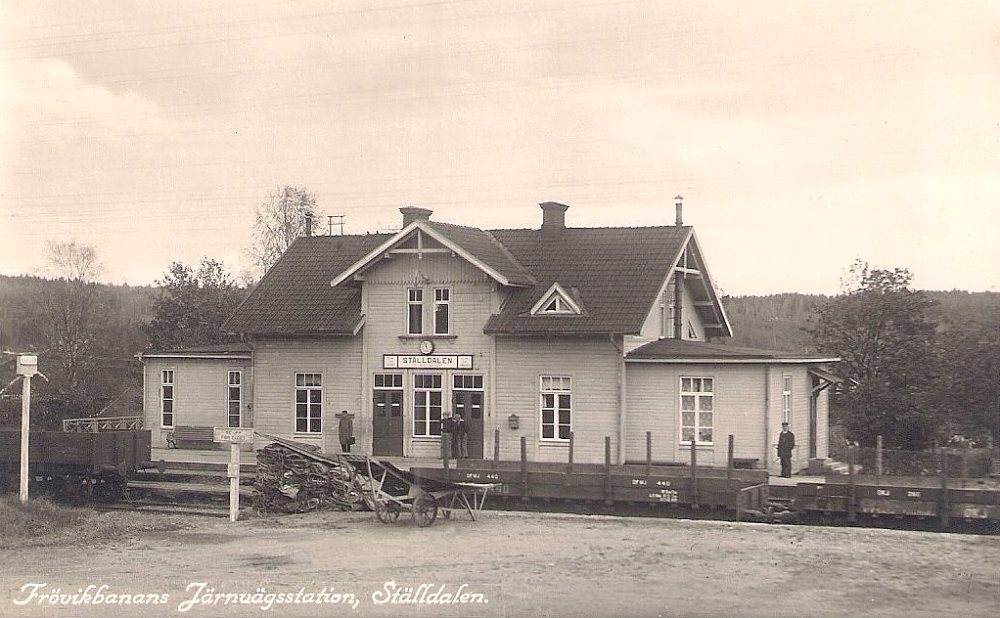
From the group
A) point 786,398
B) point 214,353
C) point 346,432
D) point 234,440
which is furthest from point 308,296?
point 786,398

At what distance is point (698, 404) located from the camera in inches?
1102

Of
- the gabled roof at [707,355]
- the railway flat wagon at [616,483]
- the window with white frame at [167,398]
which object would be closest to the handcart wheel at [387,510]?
the railway flat wagon at [616,483]

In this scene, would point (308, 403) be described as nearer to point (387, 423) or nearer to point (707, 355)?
point (387, 423)

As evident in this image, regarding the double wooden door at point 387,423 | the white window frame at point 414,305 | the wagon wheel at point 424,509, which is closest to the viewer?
the wagon wheel at point 424,509

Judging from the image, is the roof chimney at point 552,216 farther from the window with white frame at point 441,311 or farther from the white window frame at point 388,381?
the white window frame at point 388,381

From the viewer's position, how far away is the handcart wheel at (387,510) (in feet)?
65.8

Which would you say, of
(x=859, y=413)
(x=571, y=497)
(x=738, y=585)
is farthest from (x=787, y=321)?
(x=738, y=585)

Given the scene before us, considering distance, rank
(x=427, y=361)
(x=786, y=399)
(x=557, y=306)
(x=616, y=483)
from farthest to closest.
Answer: (x=427, y=361), (x=557, y=306), (x=786, y=399), (x=616, y=483)

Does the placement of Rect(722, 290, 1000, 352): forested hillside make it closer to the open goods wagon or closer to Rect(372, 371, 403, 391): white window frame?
Rect(372, 371, 403, 391): white window frame

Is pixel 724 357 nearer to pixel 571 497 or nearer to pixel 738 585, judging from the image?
pixel 571 497

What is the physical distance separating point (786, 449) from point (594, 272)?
716cm

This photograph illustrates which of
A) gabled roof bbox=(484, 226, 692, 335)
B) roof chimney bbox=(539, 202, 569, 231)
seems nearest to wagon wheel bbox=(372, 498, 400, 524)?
gabled roof bbox=(484, 226, 692, 335)

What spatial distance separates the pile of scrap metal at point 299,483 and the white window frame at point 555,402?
867 cm

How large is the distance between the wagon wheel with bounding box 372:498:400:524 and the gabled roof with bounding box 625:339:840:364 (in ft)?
31.6
